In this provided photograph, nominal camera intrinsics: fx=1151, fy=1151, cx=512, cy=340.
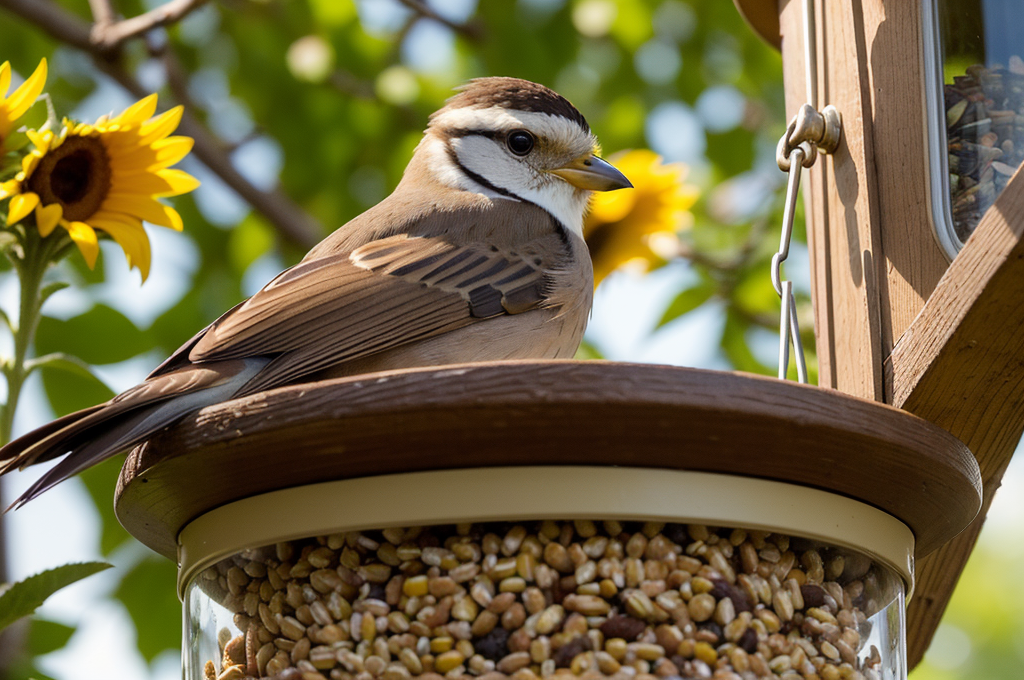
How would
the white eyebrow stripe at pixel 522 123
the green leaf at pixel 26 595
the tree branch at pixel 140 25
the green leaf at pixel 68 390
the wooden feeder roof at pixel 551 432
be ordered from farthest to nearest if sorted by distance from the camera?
the tree branch at pixel 140 25 < the green leaf at pixel 68 390 < the white eyebrow stripe at pixel 522 123 < the green leaf at pixel 26 595 < the wooden feeder roof at pixel 551 432

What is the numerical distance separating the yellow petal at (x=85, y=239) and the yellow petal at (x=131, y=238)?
0.23ft

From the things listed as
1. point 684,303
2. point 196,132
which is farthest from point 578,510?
point 196,132

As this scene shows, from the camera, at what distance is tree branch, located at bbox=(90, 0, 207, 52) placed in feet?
10.5

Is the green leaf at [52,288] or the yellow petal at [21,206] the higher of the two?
the yellow petal at [21,206]

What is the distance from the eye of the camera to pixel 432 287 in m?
2.18

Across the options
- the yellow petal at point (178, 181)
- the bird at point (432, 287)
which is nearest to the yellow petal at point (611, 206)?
the bird at point (432, 287)

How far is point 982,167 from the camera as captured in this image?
2.15 m

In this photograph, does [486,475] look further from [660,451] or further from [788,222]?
[788,222]

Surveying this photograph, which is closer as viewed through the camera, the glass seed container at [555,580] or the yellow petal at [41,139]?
the glass seed container at [555,580]

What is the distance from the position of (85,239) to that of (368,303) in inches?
19.5

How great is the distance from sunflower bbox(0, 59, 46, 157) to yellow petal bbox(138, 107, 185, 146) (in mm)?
193

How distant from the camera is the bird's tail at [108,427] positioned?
164 cm

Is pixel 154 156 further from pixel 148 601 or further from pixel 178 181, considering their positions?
pixel 148 601

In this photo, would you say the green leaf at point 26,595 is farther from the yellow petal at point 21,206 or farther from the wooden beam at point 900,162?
the wooden beam at point 900,162
